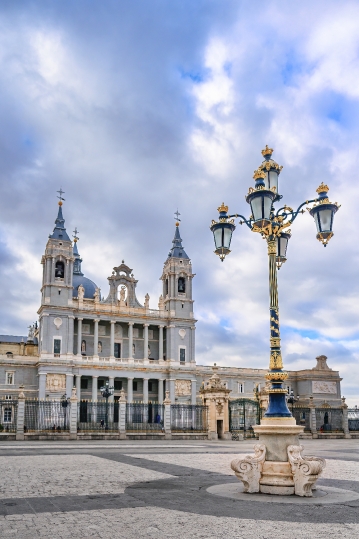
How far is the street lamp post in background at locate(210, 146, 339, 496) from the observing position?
10.8m

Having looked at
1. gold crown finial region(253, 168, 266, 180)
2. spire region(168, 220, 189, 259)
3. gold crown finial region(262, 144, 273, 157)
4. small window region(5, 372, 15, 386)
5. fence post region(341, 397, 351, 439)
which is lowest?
fence post region(341, 397, 351, 439)

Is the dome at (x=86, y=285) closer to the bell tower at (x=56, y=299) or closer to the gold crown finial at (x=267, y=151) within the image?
the bell tower at (x=56, y=299)

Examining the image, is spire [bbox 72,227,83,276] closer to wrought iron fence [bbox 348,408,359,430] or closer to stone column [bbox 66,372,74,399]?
stone column [bbox 66,372,74,399]

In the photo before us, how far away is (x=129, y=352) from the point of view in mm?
72000

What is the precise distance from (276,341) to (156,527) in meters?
5.71

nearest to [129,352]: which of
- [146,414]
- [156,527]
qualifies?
[146,414]

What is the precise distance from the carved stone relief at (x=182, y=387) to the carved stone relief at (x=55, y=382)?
49.7 ft

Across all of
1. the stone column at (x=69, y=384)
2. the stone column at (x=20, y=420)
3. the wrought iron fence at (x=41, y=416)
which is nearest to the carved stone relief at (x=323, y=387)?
the stone column at (x=69, y=384)

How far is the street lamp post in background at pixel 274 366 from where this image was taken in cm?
1084

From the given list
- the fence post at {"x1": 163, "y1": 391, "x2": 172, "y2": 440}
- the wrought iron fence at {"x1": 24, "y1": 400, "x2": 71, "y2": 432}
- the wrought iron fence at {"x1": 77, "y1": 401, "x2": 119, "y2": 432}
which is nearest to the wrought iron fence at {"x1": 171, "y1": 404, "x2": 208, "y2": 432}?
the fence post at {"x1": 163, "y1": 391, "x2": 172, "y2": 440}

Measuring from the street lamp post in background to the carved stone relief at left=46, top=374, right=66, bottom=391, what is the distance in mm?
54168

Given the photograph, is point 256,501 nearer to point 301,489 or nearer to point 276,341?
point 301,489

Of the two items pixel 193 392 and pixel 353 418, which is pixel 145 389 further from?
pixel 353 418

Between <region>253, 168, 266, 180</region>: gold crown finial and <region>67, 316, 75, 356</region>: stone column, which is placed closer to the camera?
<region>253, 168, 266, 180</region>: gold crown finial
